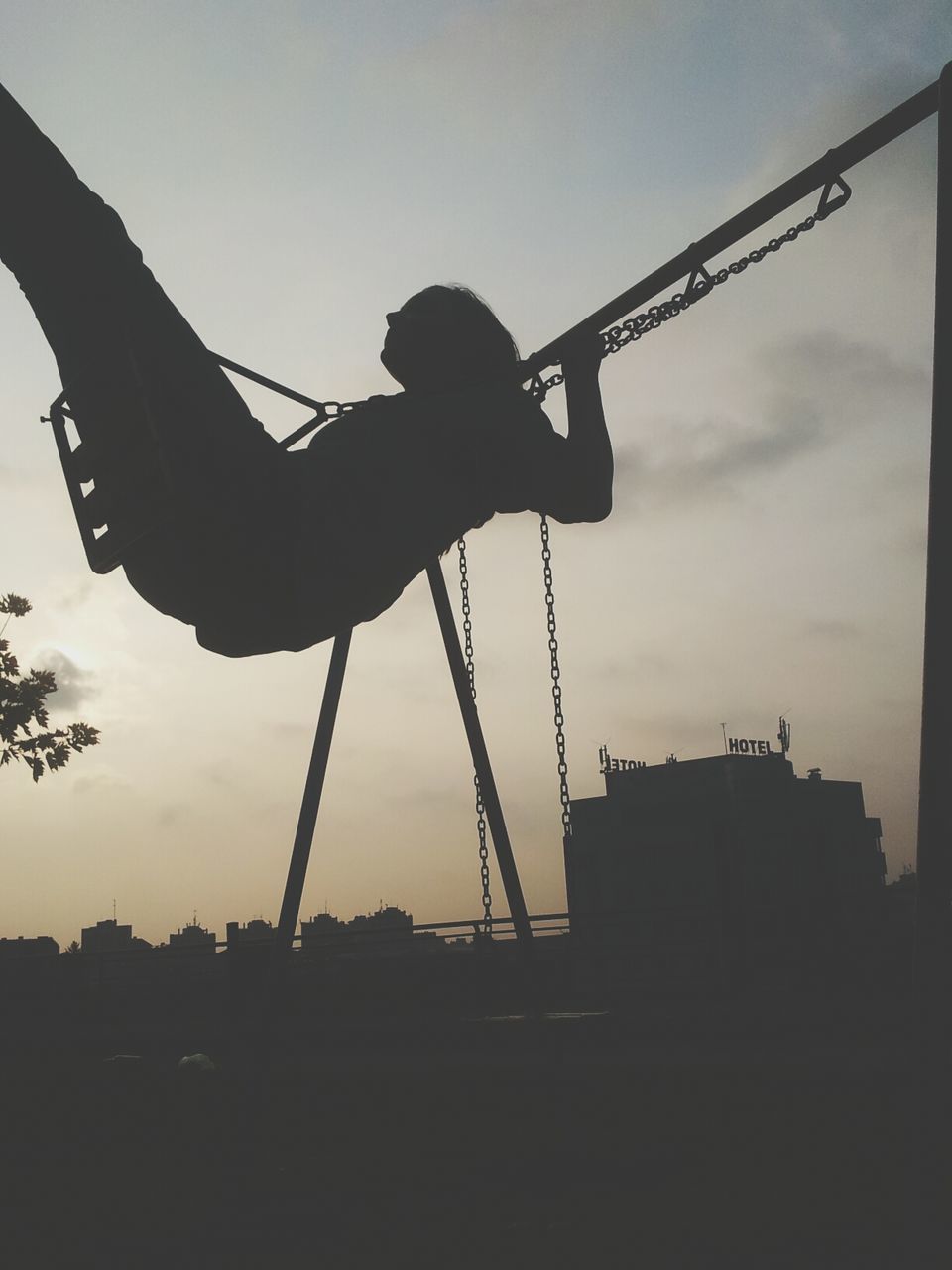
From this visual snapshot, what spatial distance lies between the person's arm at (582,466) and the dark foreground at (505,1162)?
5.32 ft

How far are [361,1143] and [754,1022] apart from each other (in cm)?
829

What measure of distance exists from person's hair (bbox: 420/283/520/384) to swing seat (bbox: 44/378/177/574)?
3.54 ft

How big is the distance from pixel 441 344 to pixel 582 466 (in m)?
0.59

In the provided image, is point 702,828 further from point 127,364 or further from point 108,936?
point 108,936

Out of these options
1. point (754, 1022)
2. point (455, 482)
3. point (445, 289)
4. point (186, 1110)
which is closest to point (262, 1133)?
point (186, 1110)

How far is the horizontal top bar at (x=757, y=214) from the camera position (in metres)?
3.01

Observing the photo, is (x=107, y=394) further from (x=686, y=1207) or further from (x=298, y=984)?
(x=298, y=984)

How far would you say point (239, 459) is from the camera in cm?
233

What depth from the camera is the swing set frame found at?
2018mm

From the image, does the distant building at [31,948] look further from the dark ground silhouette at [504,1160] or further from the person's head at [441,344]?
the person's head at [441,344]

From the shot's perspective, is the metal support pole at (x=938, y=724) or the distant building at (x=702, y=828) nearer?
the metal support pole at (x=938, y=724)

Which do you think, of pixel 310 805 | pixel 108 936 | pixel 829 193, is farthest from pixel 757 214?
pixel 108 936

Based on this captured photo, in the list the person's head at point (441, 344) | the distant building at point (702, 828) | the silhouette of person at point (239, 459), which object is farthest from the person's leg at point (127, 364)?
the distant building at point (702, 828)

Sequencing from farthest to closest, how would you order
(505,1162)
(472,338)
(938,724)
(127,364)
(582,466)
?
1. (472,338)
2. (582,466)
3. (505,1162)
4. (127,364)
5. (938,724)
